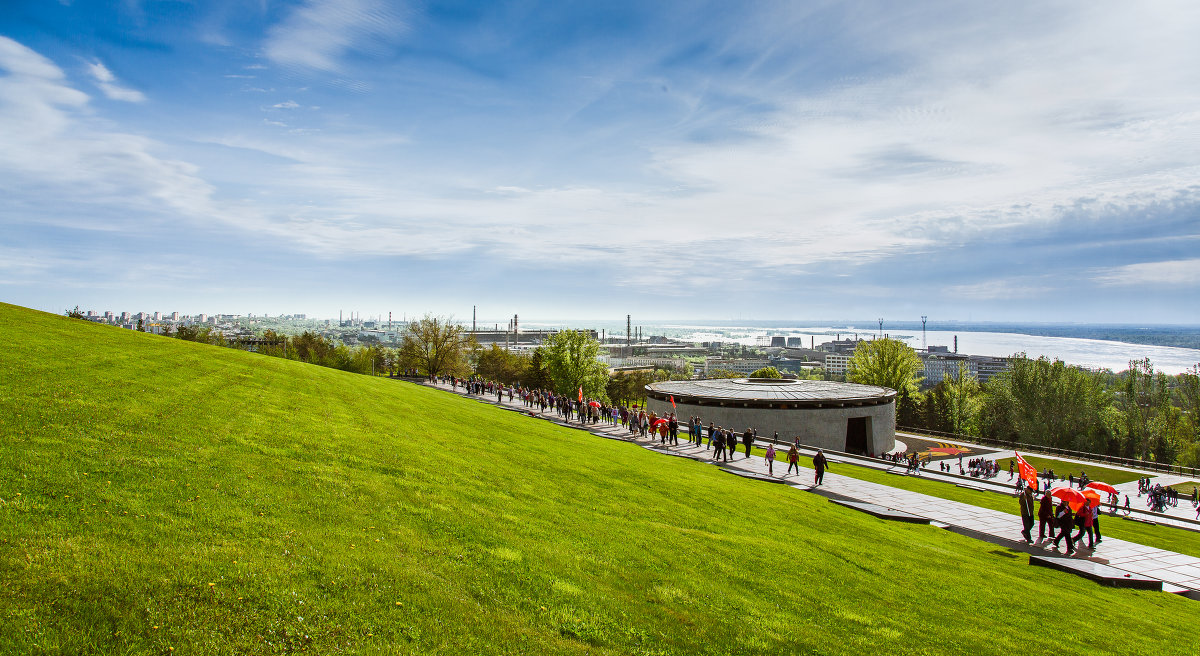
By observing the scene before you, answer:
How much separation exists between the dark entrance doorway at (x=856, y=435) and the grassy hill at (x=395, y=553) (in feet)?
98.7

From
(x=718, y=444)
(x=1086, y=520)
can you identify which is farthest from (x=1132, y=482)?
(x=718, y=444)

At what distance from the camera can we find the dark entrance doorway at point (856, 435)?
44625 millimetres

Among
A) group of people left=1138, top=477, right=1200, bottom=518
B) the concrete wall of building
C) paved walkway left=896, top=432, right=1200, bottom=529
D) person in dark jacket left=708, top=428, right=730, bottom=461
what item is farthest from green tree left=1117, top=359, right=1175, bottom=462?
person in dark jacket left=708, top=428, right=730, bottom=461

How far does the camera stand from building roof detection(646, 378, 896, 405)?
42.0m

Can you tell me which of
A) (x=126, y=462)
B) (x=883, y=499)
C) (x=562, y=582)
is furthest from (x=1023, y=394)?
(x=126, y=462)

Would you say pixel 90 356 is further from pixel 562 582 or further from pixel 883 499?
pixel 883 499

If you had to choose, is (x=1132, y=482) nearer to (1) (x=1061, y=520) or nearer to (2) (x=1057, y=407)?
(1) (x=1061, y=520)

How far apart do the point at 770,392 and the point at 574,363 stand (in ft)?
69.5

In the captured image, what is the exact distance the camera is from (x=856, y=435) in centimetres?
4516

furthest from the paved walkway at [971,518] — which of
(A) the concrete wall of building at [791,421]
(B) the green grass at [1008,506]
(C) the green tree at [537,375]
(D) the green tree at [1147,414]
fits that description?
(D) the green tree at [1147,414]

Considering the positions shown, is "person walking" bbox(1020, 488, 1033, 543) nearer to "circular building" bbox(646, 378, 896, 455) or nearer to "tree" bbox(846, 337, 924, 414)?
"circular building" bbox(646, 378, 896, 455)

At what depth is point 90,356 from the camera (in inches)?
572

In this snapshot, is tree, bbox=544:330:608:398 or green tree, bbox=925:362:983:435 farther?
green tree, bbox=925:362:983:435

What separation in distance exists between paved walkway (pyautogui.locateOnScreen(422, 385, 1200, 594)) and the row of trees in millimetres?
47049
